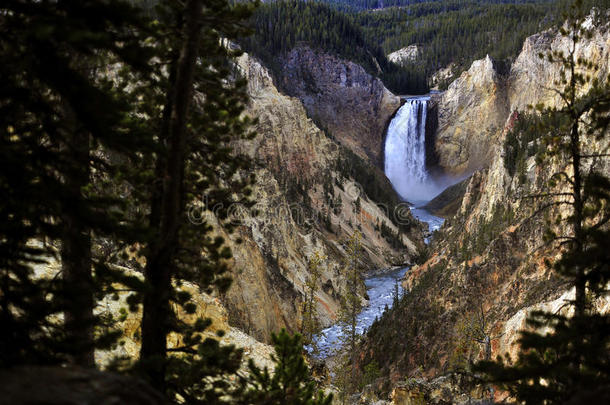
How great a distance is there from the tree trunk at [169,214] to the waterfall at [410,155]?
266 feet

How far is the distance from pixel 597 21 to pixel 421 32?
12391 cm

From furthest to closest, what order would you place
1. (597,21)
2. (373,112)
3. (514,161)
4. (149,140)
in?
1. (373,112)
2. (597,21)
3. (514,161)
4. (149,140)

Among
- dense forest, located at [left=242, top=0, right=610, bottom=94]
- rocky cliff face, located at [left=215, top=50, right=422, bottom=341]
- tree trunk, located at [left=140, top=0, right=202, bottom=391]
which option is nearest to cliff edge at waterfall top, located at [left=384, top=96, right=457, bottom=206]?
dense forest, located at [left=242, top=0, right=610, bottom=94]

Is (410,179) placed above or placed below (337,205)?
above

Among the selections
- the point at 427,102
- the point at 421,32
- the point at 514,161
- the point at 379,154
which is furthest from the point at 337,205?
the point at 421,32

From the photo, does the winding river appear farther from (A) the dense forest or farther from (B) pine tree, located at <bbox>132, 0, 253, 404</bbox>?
(B) pine tree, located at <bbox>132, 0, 253, 404</bbox>

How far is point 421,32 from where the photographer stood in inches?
6555

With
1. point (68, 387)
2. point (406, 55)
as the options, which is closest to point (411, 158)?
point (406, 55)

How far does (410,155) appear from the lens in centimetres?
8931

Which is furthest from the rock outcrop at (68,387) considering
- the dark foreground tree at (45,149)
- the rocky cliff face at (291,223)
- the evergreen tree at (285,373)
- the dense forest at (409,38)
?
the dense forest at (409,38)

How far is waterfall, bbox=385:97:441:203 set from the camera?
281 ft

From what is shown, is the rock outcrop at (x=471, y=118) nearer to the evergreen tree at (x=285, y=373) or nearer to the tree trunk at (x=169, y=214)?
the evergreen tree at (x=285, y=373)

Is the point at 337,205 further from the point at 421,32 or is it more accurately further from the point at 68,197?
the point at 421,32

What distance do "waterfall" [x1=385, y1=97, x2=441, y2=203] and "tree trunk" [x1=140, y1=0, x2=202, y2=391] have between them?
3193 inches
